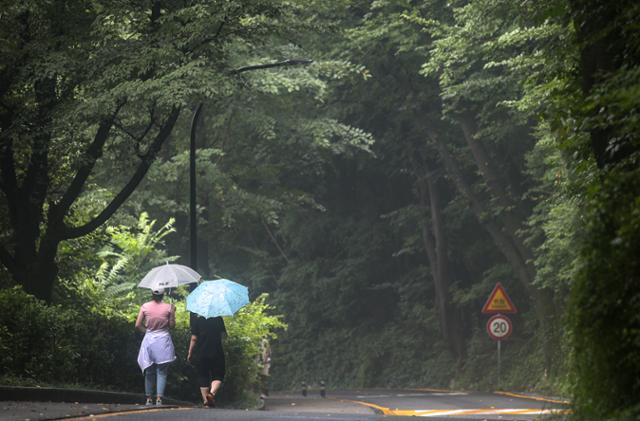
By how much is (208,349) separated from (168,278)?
225 cm

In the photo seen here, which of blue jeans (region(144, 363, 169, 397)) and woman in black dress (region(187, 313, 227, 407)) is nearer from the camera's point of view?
blue jeans (region(144, 363, 169, 397))

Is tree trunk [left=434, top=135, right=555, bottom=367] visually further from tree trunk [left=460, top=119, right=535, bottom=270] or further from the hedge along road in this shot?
the hedge along road

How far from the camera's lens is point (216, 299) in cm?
1970

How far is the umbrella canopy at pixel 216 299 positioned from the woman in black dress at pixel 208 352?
345mm

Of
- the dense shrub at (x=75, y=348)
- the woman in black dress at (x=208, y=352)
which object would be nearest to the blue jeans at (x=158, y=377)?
the woman in black dress at (x=208, y=352)

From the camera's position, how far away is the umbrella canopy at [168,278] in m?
21.5

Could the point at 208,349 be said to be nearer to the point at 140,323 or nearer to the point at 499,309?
the point at 140,323

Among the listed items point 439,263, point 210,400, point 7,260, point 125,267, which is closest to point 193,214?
point 7,260

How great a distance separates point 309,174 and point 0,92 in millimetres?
25296

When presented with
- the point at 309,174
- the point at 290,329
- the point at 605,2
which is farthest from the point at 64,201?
the point at 290,329

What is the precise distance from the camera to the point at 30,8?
1966 cm

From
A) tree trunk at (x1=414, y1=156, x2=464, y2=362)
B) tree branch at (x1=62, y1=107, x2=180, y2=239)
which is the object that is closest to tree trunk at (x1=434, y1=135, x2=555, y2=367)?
tree trunk at (x1=414, y1=156, x2=464, y2=362)

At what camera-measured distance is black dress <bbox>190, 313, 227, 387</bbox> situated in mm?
19781

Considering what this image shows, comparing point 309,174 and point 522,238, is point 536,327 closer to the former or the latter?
point 522,238
